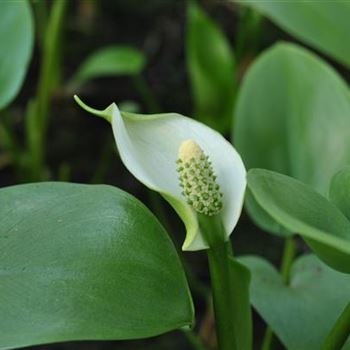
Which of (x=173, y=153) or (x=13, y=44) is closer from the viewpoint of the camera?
(x=173, y=153)

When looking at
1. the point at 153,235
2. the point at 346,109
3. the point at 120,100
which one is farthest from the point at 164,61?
the point at 153,235

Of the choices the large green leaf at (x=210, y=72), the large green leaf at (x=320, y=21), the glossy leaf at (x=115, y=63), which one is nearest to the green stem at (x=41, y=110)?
the glossy leaf at (x=115, y=63)

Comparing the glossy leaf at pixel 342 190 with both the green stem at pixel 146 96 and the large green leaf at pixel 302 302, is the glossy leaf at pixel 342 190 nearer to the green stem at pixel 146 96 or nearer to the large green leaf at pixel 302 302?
the large green leaf at pixel 302 302

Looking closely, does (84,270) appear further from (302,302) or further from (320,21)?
(320,21)

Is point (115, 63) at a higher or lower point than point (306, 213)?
lower

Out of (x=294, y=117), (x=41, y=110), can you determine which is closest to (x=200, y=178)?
(x=294, y=117)

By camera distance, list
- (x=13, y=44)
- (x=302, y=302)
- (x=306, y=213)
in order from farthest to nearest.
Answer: (x=13, y=44)
(x=302, y=302)
(x=306, y=213)
